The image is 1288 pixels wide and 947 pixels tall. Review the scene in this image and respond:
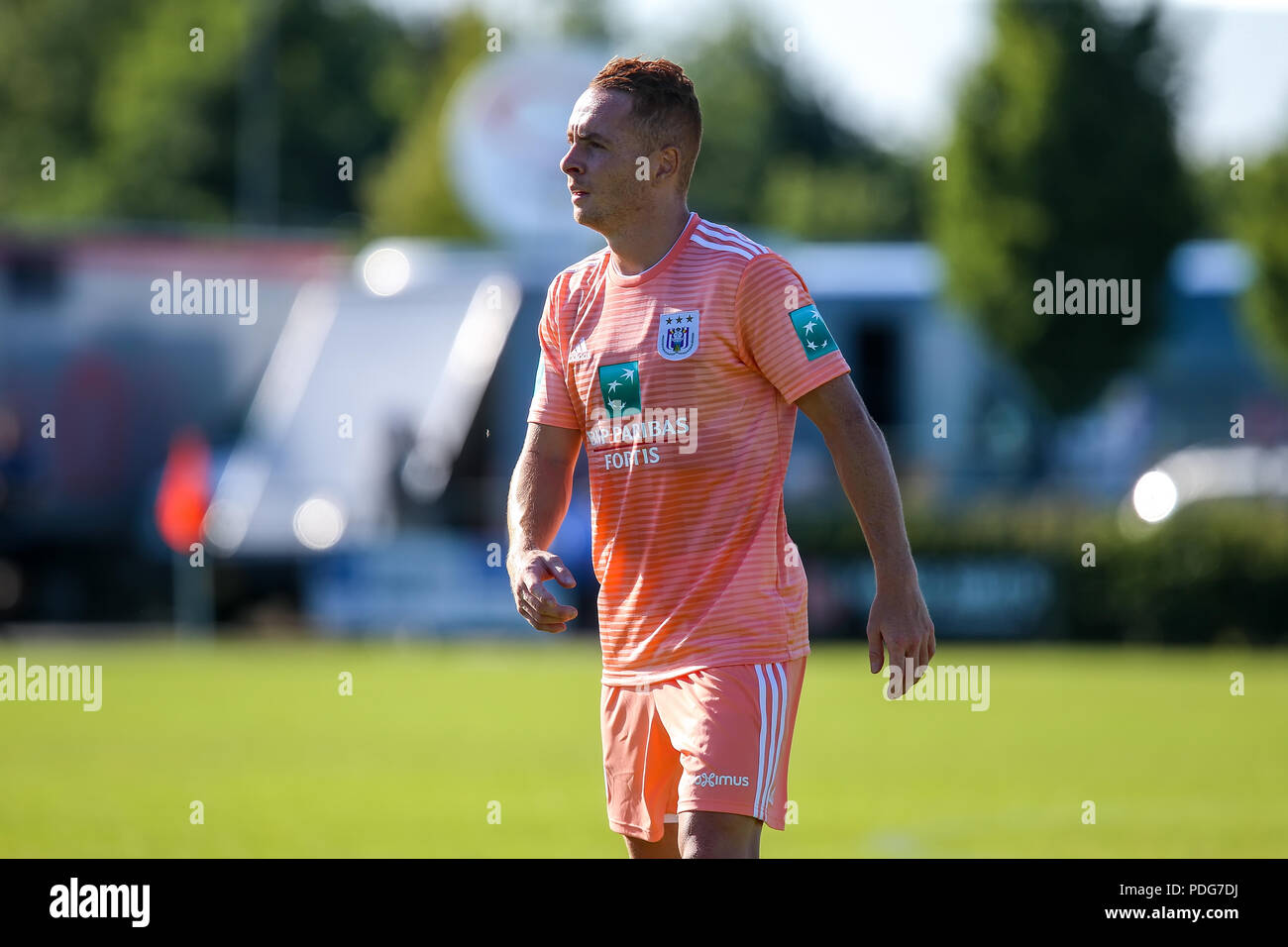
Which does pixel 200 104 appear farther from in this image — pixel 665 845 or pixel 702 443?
pixel 665 845

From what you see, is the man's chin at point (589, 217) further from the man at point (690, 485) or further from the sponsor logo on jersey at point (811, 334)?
the sponsor logo on jersey at point (811, 334)

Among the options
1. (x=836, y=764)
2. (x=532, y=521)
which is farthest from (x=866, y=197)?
(x=532, y=521)

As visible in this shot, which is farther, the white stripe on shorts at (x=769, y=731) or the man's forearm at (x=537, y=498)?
the man's forearm at (x=537, y=498)

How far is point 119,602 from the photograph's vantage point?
31953 millimetres

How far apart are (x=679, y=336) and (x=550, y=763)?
8.63 meters

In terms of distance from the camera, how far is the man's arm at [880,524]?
498 cm

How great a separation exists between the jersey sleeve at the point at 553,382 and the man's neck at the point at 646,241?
270mm

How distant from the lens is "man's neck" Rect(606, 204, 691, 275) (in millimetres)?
5273

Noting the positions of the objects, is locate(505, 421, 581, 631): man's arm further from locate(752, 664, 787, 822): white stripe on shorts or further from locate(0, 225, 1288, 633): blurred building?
locate(0, 225, 1288, 633): blurred building

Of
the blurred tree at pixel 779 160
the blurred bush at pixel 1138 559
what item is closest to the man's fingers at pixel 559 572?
the blurred bush at pixel 1138 559

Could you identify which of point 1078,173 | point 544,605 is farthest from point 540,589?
point 1078,173
